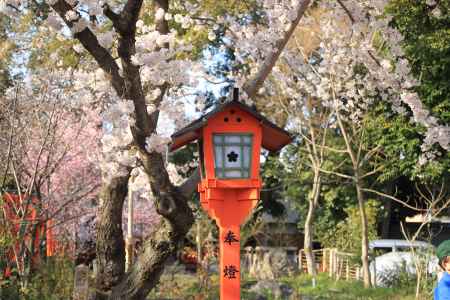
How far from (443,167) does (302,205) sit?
883 cm

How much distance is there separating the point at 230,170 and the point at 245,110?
1.69 ft

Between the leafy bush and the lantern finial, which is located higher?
the lantern finial

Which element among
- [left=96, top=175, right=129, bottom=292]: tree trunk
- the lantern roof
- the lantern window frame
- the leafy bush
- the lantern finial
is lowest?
the leafy bush

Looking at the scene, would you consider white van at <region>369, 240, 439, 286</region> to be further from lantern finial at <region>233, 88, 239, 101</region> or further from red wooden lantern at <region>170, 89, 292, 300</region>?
lantern finial at <region>233, 88, 239, 101</region>

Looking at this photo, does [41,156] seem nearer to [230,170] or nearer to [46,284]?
[46,284]

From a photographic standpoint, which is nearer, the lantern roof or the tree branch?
the tree branch

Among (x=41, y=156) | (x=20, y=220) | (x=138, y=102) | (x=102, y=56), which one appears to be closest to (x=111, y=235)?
(x=20, y=220)

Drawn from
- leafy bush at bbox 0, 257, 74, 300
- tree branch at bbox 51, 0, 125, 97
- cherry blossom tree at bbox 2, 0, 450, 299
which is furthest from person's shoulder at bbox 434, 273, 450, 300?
leafy bush at bbox 0, 257, 74, 300

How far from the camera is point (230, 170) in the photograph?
5.16m

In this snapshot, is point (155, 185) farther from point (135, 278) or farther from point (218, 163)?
point (135, 278)

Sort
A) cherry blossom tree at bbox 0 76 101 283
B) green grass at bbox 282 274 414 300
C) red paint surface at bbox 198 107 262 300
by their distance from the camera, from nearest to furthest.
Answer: red paint surface at bbox 198 107 262 300
cherry blossom tree at bbox 0 76 101 283
green grass at bbox 282 274 414 300

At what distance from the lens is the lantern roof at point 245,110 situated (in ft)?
16.8

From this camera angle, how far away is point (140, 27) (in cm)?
748

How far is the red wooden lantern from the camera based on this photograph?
507 centimetres
